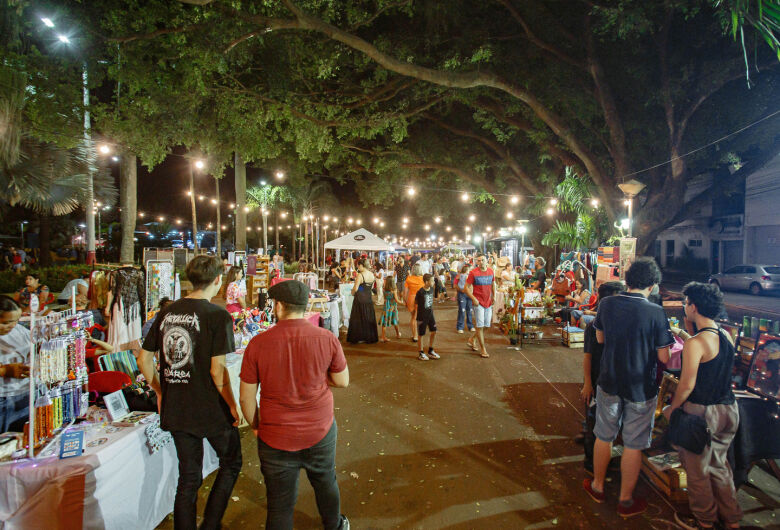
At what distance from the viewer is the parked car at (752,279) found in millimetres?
18406

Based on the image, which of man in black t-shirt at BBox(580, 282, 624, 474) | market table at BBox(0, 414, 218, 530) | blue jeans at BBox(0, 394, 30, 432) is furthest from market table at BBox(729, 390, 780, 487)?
blue jeans at BBox(0, 394, 30, 432)

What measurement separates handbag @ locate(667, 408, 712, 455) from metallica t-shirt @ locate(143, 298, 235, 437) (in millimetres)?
3358

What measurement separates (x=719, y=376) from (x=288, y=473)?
10.4ft

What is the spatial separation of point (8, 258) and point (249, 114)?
54.4 feet

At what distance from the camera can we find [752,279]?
1909 centimetres

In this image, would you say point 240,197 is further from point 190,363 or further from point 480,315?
point 190,363

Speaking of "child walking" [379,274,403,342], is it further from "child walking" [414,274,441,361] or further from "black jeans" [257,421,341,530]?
"black jeans" [257,421,341,530]

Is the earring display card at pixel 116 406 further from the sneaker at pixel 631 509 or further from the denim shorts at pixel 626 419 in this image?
the sneaker at pixel 631 509

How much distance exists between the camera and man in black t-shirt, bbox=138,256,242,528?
261 centimetres

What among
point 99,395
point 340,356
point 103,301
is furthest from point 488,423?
point 103,301

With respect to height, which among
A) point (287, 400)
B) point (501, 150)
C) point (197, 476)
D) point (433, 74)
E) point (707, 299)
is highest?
point (501, 150)

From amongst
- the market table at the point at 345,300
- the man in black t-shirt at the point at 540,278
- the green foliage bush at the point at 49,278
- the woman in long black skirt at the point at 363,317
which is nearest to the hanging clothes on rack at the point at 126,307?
the woman in long black skirt at the point at 363,317

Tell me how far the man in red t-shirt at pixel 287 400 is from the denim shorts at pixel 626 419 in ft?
7.71

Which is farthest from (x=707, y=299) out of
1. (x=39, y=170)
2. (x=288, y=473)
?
(x=39, y=170)
